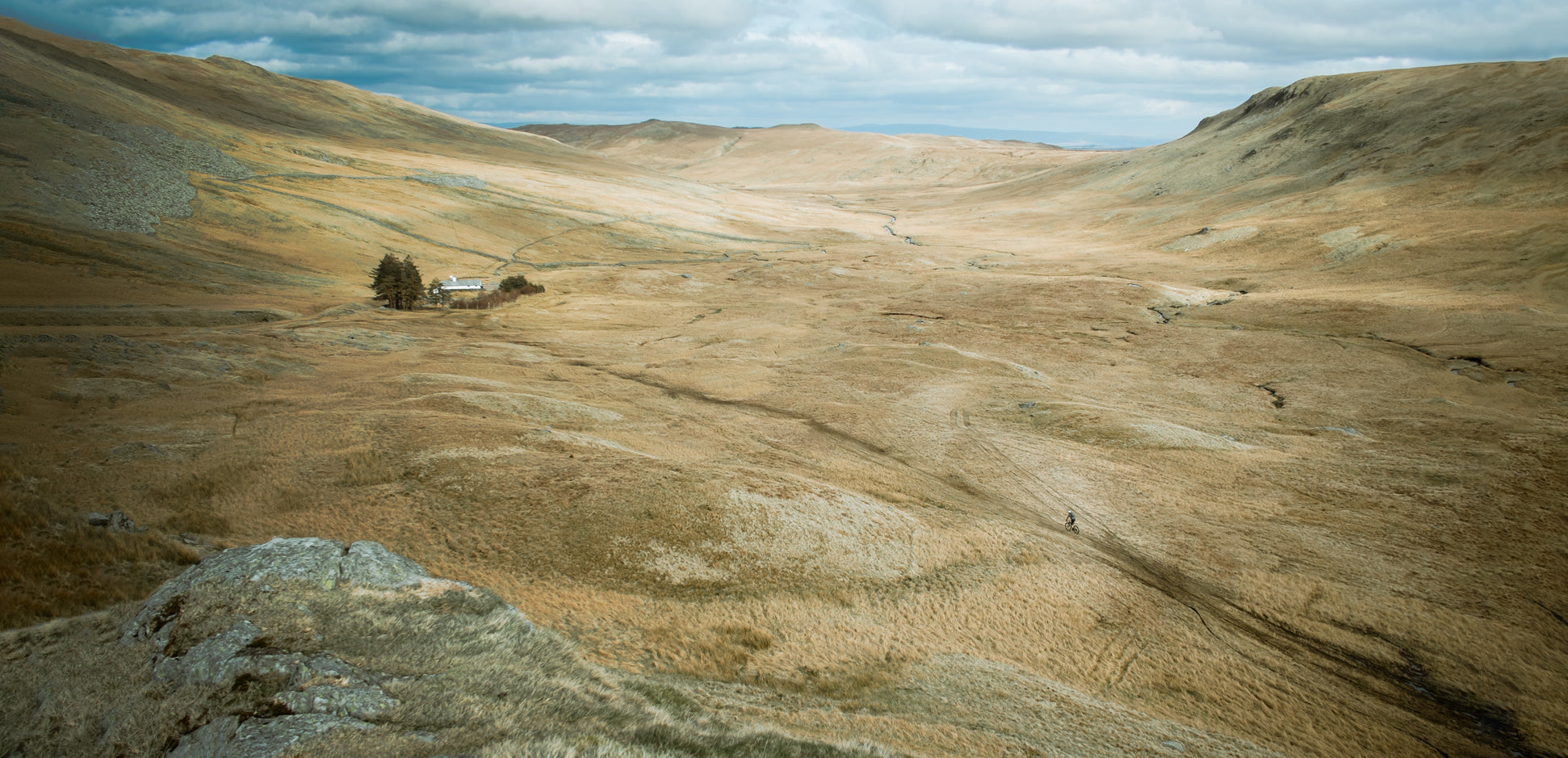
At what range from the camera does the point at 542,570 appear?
33.6 feet

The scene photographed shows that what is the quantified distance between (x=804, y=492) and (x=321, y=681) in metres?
8.62

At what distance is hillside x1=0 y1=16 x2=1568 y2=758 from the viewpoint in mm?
7641

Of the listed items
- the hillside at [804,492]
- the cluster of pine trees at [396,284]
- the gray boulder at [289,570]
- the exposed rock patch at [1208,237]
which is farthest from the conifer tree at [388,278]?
the exposed rock patch at [1208,237]

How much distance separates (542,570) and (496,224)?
57182 mm

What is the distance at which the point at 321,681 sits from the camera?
6.62 m

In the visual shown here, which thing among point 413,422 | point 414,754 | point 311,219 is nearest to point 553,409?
point 413,422

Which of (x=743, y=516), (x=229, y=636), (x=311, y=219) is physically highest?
(x=311, y=219)

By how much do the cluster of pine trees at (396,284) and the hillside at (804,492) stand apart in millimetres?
1776

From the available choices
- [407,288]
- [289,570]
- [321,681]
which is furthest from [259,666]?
[407,288]

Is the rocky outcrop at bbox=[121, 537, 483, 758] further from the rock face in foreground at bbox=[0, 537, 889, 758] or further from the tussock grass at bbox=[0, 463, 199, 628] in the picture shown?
the tussock grass at bbox=[0, 463, 199, 628]

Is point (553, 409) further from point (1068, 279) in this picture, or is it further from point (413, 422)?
point (1068, 279)

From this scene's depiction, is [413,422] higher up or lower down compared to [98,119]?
lower down

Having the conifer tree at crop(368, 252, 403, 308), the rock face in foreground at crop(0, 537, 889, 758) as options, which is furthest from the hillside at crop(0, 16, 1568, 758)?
the conifer tree at crop(368, 252, 403, 308)

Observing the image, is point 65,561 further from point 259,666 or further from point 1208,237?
point 1208,237
